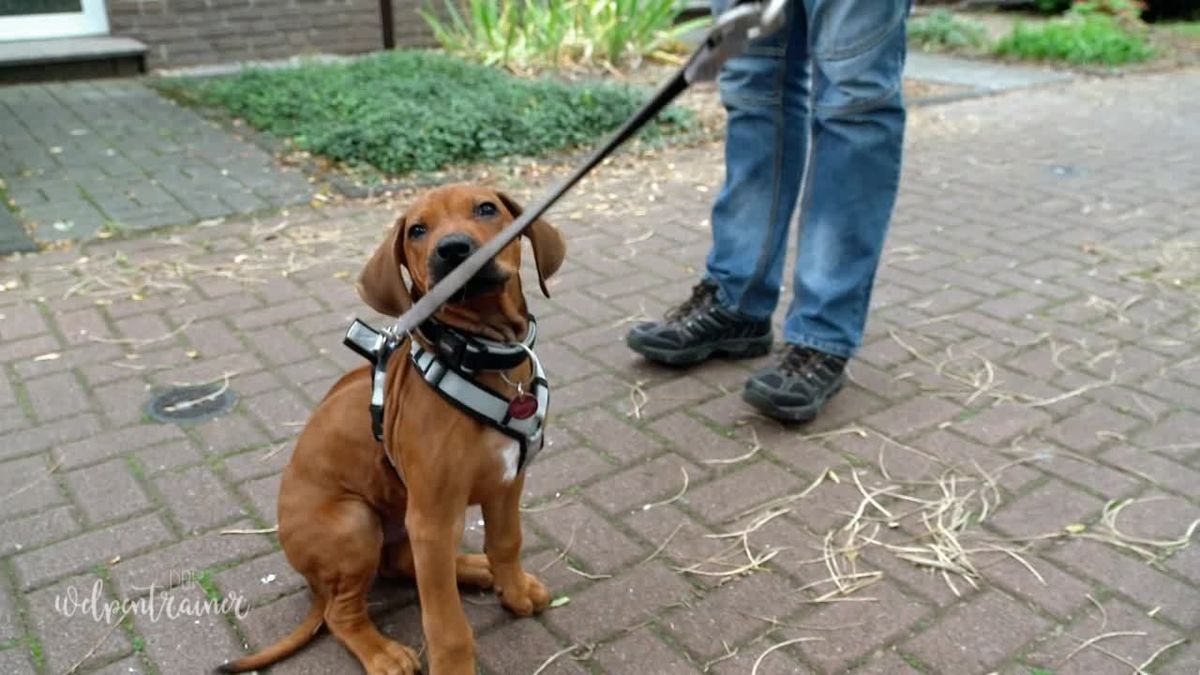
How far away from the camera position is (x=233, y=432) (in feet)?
10.8

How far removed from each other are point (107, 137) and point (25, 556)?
4.82 m

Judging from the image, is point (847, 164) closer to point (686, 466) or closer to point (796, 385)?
point (796, 385)

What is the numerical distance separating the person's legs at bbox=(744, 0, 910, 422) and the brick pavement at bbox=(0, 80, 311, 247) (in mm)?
3321

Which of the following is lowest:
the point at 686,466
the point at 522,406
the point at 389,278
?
the point at 686,466

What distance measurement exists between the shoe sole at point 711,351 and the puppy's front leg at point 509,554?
4.50 ft

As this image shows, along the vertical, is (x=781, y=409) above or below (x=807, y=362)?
below

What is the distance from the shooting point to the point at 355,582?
2.24 meters

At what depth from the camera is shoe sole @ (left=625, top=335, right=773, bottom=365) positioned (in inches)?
147

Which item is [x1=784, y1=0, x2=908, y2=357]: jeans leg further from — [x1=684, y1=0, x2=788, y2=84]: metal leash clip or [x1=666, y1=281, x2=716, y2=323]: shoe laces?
[x1=684, y1=0, x2=788, y2=84]: metal leash clip

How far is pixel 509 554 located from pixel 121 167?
4808mm

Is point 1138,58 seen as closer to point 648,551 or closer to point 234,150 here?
point 234,150

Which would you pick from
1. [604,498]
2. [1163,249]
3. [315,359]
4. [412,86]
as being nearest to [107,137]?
[412,86]

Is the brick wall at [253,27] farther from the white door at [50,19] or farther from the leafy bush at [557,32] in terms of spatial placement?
the leafy bush at [557,32]

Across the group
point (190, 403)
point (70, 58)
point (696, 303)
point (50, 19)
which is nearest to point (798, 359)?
point (696, 303)
